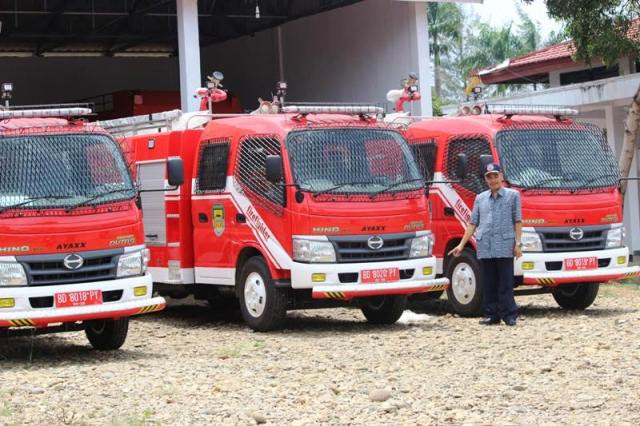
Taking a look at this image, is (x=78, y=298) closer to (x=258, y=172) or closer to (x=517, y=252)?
(x=258, y=172)

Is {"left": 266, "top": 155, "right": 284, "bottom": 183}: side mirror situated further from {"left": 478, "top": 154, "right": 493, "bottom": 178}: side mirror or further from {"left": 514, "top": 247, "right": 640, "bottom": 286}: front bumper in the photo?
{"left": 514, "top": 247, "right": 640, "bottom": 286}: front bumper

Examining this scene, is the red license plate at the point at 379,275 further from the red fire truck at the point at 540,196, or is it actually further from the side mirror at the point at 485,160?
the side mirror at the point at 485,160

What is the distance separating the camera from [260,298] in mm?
14078

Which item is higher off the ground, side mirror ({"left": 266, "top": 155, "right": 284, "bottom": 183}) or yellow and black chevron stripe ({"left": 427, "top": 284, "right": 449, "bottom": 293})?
side mirror ({"left": 266, "top": 155, "right": 284, "bottom": 183})

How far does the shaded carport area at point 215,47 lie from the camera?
25.4 m

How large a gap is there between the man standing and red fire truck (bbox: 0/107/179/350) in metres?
3.99

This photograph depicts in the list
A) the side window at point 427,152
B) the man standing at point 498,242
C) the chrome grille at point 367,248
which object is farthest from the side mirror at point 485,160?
the chrome grille at point 367,248

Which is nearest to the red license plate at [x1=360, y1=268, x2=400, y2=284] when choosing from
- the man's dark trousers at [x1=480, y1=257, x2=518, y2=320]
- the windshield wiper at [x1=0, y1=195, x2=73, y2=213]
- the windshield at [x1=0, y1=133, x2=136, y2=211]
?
the man's dark trousers at [x1=480, y1=257, x2=518, y2=320]

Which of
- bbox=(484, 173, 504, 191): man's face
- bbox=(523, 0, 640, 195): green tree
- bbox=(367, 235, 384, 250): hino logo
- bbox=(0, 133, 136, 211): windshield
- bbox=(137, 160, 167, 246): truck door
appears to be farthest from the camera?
bbox=(523, 0, 640, 195): green tree

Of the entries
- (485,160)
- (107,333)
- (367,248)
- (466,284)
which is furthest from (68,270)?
(466,284)

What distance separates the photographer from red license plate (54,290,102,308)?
1142cm

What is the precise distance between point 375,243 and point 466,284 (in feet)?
6.28

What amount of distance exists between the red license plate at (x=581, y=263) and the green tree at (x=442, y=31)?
6472 cm

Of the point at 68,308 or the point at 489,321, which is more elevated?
the point at 68,308
